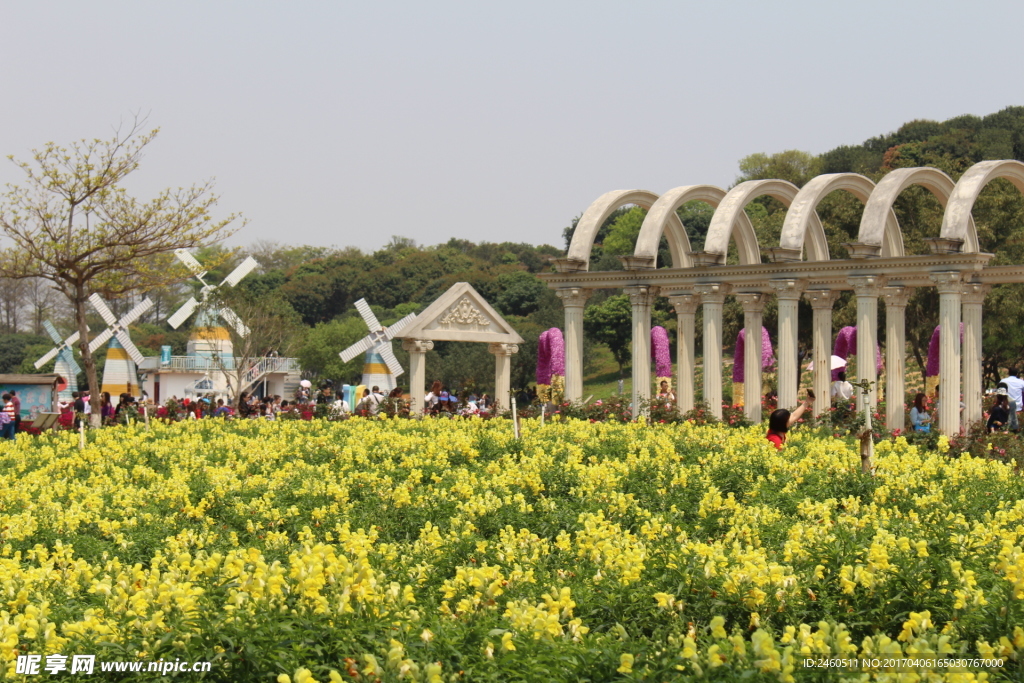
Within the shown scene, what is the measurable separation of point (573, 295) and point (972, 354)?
7.54 meters

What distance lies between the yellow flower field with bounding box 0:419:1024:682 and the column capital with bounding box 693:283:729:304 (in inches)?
371

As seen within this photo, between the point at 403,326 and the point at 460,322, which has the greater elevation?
the point at 460,322

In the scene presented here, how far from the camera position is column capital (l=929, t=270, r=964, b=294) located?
18500 mm

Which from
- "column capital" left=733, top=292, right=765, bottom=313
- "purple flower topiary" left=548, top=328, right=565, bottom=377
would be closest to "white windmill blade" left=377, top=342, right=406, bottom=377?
"purple flower topiary" left=548, top=328, right=565, bottom=377

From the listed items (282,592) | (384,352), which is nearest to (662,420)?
(282,592)

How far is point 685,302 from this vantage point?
2277cm

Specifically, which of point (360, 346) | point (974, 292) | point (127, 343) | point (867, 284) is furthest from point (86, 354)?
point (127, 343)

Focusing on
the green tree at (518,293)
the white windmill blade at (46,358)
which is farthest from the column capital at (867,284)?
the white windmill blade at (46,358)

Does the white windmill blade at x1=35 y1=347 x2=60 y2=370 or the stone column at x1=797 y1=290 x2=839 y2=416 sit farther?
the white windmill blade at x1=35 y1=347 x2=60 y2=370

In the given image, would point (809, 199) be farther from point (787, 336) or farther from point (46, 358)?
point (46, 358)

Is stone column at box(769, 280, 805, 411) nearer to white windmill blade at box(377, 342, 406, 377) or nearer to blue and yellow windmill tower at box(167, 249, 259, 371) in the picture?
white windmill blade at box(377, 342, 406, 377)

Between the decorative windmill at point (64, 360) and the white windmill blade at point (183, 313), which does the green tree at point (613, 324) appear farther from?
the decorative windmill at point (64, 360)

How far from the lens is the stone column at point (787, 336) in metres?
20.8

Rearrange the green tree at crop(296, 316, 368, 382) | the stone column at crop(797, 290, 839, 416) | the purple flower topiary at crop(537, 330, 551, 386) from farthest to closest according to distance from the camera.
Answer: the green tree at crop(296, 316, 368, 382) < the purple flower topiary at crop(537, 330, 551, 386) < the stone column at crop(797, 290, 839, 416)
